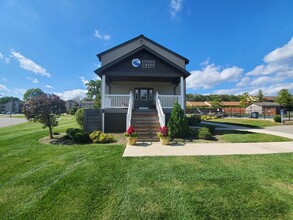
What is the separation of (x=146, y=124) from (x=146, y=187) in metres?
6.48

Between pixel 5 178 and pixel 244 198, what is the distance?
245 inches

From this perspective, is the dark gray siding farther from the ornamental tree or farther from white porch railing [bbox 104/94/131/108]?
the ornamental tree

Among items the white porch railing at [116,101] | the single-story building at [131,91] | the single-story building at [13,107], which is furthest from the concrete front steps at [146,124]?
the single-story building at [13,107]

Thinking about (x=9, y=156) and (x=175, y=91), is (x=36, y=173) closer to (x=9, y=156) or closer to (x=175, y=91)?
(x=9, y=156)

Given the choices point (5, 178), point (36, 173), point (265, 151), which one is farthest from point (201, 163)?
point (5, 178)

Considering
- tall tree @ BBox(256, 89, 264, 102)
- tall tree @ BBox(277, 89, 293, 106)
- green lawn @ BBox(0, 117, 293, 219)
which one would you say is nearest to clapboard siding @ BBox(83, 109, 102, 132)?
green lawn @ BBox(0, 117, 293, 219)

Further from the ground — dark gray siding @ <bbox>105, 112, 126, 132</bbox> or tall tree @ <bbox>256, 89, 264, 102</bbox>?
tall tree @ <bbox>256, 89, 264, 102</bbox>

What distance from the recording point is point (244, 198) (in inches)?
133

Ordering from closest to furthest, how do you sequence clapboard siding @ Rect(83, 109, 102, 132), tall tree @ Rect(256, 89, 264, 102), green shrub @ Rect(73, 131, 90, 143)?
1. green shrub @ Rect(73, 131, 90, 143)
2. clapboard siding @ Rect(83, 109, 102, 132)
3. tall tree @ Rect(256, 89, 264, 102)

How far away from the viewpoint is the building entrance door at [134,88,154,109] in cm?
1533

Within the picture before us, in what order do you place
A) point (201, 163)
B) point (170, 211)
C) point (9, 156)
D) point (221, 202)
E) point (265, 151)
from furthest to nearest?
point (265, 151) → point (9, 156) → point (201, 163) → point (221, 202) → point (170, 211)

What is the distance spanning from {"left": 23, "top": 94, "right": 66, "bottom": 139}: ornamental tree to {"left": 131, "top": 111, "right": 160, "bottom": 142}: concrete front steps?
15.2 feet

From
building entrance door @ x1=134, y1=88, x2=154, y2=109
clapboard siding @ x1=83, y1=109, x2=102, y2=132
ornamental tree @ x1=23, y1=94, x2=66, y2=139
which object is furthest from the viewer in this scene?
building entrance door @ x1=134, y1=88, x2=154, y2=109

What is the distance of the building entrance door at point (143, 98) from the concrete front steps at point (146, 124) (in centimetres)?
367
